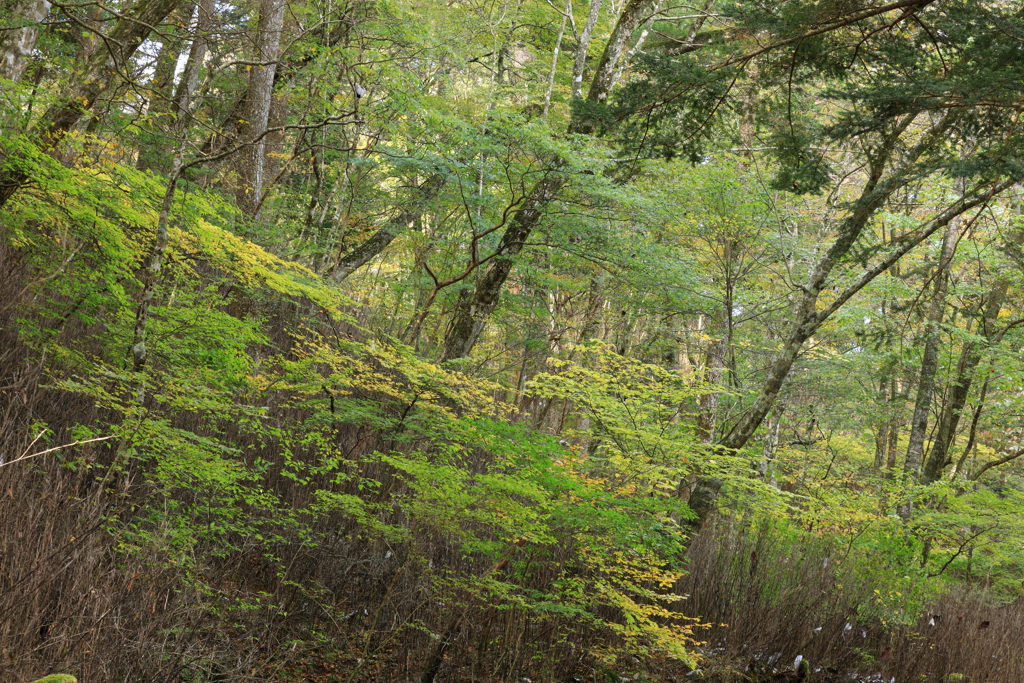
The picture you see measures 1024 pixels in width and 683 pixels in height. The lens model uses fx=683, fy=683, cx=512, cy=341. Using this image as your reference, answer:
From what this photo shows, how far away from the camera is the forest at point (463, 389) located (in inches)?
173

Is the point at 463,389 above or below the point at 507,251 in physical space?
below

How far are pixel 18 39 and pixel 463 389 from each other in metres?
5.13

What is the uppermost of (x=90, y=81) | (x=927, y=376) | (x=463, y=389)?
(x=927, y=376)

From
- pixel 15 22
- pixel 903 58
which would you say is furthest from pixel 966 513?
pixel 15 22

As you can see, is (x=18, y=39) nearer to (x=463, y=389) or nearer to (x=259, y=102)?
(x=259, y=102)

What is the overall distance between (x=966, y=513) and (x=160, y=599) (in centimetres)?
947

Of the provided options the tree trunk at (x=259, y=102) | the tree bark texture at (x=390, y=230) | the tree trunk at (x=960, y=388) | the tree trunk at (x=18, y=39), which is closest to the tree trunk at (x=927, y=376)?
the tree trunk at (x=960, y=388)

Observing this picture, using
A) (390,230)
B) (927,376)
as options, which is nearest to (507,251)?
(390,230)

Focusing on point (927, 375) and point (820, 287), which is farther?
point (927, 375)

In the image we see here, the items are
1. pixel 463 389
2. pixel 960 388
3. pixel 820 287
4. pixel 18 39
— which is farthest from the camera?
pixel 960 388

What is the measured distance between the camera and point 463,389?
7.78m

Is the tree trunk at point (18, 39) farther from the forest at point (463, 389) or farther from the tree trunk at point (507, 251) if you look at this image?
the tree trunk at point (507, 251)

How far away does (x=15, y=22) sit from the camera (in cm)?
541

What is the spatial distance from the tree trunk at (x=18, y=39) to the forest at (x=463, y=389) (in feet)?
0.07
